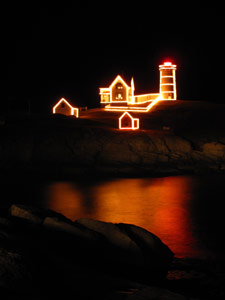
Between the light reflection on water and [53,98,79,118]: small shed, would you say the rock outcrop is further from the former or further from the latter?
[53,98,79,118]: small shed

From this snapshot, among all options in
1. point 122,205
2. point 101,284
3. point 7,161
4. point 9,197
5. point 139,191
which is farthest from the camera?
point 7,161

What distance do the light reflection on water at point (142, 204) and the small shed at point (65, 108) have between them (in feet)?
69.9

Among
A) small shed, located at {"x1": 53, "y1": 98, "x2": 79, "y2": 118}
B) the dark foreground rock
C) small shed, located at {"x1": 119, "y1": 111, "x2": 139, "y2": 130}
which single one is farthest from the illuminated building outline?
the dark foreground rock

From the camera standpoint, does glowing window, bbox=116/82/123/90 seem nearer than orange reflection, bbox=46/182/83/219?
No

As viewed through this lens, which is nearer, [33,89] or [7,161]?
[7,161]

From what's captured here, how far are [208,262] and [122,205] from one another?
1320cm

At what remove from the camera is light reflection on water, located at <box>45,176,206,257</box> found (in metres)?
17.5

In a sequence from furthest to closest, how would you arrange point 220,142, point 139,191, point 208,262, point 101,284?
point 220,142 → point 139,191 → point 208,262 → point 101,284

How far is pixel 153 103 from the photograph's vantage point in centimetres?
6325

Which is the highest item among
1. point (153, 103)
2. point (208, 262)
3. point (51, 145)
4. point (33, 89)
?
point (33, 89)

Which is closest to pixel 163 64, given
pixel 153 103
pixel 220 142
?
pixel 153 103

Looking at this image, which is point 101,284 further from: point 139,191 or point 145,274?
point 139,191

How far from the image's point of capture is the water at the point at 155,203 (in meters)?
17.0

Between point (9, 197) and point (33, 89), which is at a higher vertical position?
point (33, 89)
